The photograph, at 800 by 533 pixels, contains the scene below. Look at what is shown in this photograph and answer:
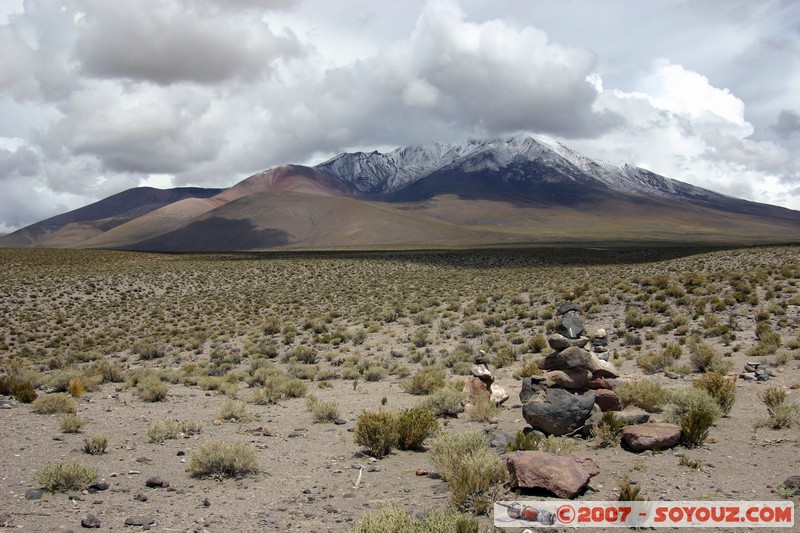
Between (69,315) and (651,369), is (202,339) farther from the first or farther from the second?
(651,369)

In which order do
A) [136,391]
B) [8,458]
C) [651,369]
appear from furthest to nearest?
[651,369] → [136,391] → [8,458]

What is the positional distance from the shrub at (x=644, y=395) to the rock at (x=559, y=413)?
221cm

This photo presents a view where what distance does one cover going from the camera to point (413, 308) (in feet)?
106

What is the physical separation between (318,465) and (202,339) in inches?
733

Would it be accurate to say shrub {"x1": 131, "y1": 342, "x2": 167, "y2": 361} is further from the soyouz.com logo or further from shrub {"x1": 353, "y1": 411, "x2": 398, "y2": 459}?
the soyouz.com logo

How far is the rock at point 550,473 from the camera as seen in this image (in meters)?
7.32

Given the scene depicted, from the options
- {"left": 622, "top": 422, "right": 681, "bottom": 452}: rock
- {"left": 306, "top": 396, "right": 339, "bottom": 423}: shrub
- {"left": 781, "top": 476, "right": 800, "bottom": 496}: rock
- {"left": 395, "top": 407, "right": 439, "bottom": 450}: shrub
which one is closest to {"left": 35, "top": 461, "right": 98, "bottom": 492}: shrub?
{"left": 395, "top": 407, "right": 439, "bottom": 450}: shrub

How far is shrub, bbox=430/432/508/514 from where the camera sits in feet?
23.7

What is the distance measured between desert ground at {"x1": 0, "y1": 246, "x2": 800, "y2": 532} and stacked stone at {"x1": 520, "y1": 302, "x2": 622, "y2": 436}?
0.63m

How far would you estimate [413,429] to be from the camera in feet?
33.8

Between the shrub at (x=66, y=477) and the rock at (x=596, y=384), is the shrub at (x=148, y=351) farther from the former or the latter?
the rock at (x=596, y=384)

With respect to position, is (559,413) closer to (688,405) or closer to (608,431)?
(608,431)

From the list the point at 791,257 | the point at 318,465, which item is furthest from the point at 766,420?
the point at 791,257

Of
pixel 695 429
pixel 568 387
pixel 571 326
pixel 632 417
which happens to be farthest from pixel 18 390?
pixel 695 429
